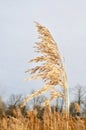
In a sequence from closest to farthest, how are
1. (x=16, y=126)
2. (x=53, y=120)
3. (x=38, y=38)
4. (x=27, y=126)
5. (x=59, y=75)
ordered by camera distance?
(x=59, y=75) → (x=38, y=38) → (x=16, y=126) → (x=53, y=120) → (x=27, y=126)

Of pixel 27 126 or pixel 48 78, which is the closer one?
pixel 48 78

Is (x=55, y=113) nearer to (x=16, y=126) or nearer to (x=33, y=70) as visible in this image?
(x=16, y=126)

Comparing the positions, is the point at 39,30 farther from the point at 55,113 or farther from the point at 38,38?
the point at 55,113

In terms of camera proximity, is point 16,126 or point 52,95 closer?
point 52,95

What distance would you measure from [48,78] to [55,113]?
77.9 inches

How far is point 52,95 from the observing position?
4809mm

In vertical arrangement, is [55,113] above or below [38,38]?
below

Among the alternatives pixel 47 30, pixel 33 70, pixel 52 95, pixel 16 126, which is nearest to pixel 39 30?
pixel 47 30

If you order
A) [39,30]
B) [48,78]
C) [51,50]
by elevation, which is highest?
[39,30]

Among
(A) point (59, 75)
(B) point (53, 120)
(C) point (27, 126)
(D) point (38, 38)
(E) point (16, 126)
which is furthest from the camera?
(C) point (27, 126)

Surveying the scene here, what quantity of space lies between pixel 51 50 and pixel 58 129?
173 centimetres

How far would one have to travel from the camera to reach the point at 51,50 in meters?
4.96

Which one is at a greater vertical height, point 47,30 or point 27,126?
point 47,30

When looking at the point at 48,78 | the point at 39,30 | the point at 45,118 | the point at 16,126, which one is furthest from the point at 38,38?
the point at 45,118
